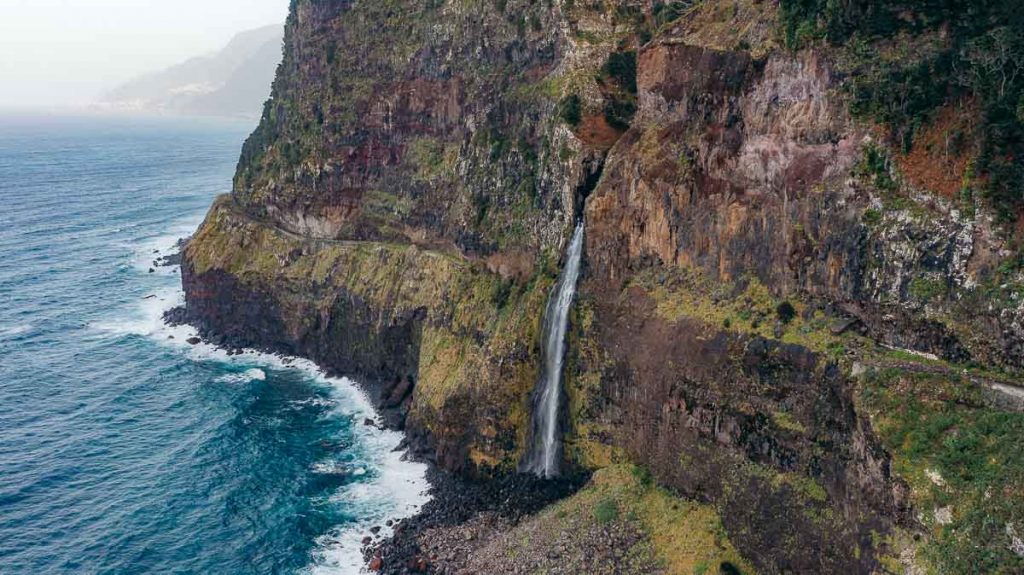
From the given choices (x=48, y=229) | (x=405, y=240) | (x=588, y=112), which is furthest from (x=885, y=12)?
(x=48, y=229)

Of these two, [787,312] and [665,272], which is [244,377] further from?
[787,312]

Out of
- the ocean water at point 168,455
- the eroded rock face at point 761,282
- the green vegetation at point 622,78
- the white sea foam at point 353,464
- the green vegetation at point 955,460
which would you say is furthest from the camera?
the green vegetation at point 622,78

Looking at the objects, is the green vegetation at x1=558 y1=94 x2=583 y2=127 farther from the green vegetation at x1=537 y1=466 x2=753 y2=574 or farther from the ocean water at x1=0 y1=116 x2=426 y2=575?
the ocean water at x1=0 y1=116 x2=426 y2=575

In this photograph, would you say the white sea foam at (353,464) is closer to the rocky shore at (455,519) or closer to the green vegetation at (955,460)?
the rocky shore at (455,519)

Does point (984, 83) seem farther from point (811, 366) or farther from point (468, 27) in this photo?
point (468, 27)

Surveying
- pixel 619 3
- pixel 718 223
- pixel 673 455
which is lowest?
pixel 673 455

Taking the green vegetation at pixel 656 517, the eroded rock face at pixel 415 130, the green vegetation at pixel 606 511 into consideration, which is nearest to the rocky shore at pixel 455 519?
the green vegetation at pixel 656 517

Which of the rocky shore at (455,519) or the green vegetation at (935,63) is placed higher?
the green vegetation at (935,63)
